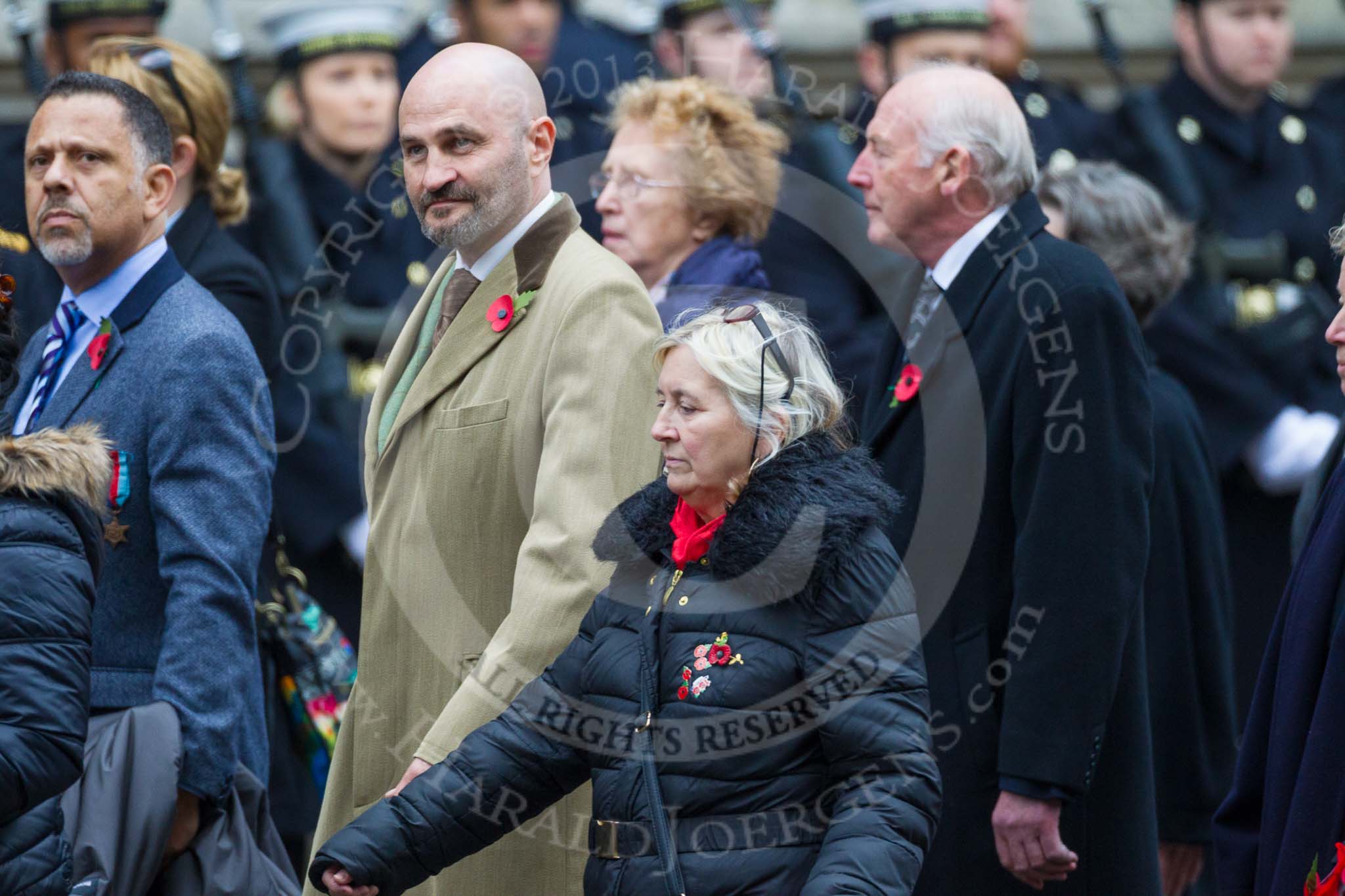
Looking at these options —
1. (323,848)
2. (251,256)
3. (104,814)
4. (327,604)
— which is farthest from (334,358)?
(323,848)

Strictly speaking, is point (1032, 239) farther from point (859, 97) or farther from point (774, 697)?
point (859, 97)

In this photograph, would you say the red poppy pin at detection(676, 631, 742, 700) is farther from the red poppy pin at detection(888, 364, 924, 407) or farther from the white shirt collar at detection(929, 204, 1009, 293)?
the white shirt collar at detection(929, 204, 1009, 293)

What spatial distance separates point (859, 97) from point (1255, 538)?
6.87 feet

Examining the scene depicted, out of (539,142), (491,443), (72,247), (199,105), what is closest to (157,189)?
(72,247)

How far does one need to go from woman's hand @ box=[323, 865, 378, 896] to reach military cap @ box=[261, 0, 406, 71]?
13.3ft

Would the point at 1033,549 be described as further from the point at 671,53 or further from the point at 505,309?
the point at 671,53

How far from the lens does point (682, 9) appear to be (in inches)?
279

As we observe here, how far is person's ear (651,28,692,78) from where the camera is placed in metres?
6.99

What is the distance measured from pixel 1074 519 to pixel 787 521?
2.75 feet

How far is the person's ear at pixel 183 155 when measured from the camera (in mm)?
4734

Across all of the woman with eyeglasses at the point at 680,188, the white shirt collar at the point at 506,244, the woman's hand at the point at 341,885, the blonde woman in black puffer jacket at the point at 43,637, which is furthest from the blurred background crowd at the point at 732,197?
the woman's hand at the point at 341,885

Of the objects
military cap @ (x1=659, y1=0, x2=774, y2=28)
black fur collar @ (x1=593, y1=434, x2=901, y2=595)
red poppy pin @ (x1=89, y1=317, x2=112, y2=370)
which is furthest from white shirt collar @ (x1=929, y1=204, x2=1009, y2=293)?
military cap @ (x1=659, y1=0, x2=774, y2=28)

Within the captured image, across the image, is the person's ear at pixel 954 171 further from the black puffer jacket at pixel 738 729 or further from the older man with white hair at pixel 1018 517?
the black puffer jacket at pixel 738 729

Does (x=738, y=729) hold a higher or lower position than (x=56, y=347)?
lower
